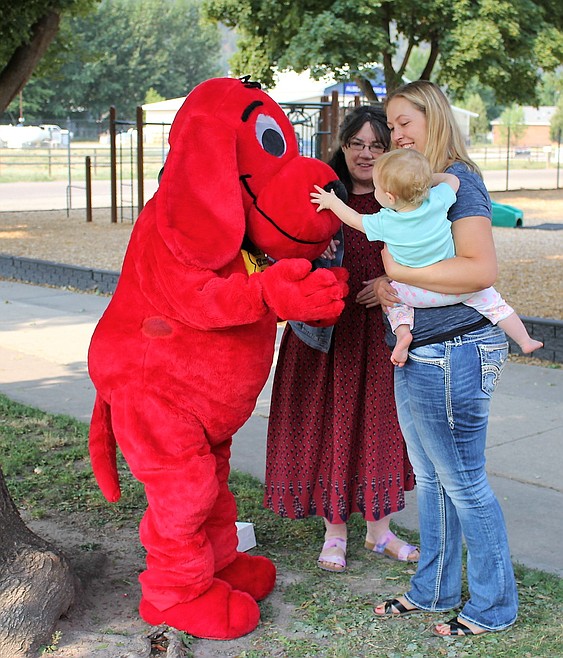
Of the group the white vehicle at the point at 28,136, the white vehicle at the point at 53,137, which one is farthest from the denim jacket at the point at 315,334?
the white vehicle at the point at 53,137

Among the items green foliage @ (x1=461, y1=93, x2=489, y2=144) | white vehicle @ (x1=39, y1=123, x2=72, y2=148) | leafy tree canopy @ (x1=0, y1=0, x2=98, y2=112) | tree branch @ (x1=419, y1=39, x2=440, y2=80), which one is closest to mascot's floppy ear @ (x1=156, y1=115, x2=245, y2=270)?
leafy tree canopy @ (x1=0, y1=0, x2=98, y2=112)

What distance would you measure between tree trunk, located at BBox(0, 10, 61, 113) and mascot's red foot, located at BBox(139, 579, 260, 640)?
1150 cm

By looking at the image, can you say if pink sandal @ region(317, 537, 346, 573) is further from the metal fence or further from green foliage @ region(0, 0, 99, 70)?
green foliage @ region(0, 0, 99, 70)

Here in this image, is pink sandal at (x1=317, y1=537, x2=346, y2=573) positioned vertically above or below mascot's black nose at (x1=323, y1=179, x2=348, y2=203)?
below

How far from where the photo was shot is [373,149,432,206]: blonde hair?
106 inches

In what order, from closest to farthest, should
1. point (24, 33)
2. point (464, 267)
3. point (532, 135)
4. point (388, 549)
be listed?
1. point (464, 267)
2. point (388, 549)
3. point (24, 33)
4. point (532, 135)

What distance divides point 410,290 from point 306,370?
3.05 ft

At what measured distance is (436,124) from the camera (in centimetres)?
294

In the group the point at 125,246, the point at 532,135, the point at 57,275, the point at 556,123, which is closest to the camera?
the point at 57,275

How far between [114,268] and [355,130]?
872cm

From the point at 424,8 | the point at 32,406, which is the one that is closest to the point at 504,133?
the point at 424,8

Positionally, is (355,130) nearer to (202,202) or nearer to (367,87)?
(202,202)

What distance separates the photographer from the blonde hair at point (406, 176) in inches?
106

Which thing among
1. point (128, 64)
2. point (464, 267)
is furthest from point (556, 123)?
point (464, 267)
